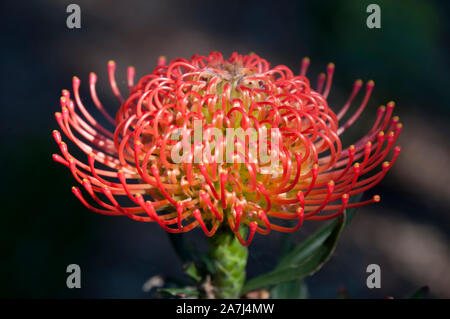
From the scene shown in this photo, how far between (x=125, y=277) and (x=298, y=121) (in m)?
2.79

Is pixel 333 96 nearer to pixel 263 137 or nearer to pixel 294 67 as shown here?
pixel 294 67

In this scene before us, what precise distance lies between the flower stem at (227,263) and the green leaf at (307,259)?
0.06m

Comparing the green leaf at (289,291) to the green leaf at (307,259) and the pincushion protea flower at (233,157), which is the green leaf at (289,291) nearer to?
the green leaf at (307,259)

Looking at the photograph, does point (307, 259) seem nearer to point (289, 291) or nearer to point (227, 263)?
point (227, 263)

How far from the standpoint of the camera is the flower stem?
1.54 meters

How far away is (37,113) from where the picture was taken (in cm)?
394

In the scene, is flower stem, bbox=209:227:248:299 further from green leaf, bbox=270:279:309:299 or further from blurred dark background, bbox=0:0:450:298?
blurred dark background, bbox=0:0:450:298

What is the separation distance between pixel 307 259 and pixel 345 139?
1.74 m

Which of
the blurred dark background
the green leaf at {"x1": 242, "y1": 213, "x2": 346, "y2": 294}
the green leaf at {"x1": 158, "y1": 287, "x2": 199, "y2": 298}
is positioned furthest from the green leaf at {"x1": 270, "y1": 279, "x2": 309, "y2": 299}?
the blurred dark background

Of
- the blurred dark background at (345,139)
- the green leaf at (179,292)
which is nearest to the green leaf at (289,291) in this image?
the green leaf at (179,292)

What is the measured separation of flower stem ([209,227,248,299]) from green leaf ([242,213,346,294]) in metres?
0.06

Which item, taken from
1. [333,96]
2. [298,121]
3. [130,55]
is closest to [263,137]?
[298,121]

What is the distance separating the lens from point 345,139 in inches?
116
